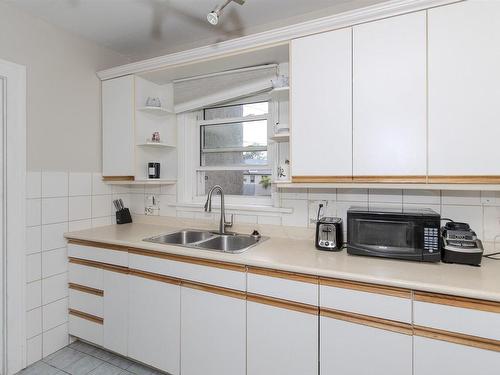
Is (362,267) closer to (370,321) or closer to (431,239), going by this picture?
(370,321)

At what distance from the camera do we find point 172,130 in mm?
2596

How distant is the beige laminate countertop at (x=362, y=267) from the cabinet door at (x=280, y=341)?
24 cm

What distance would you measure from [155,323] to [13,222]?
1.18 m

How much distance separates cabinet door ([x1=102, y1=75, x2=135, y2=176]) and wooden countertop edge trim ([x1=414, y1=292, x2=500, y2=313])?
2.11m

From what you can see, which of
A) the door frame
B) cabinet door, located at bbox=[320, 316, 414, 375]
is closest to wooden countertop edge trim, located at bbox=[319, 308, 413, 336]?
cabinet door, located at bbox=[320, 316, 414, 375]

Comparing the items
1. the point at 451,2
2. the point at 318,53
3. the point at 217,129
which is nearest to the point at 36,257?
the point at 217,129

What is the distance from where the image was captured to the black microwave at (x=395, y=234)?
143 centimetres

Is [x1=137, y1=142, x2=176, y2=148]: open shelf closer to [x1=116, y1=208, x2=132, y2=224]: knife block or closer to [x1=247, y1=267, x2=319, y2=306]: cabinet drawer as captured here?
[x1=116, y1=208, x2=132, y2=224]: knife block

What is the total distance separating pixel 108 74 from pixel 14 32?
628 millimetres

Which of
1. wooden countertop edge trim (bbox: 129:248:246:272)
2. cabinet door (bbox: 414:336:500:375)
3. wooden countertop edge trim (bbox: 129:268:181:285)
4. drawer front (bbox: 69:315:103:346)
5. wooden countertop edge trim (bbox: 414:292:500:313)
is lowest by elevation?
drawer front (bbox: 69:315:103:346)

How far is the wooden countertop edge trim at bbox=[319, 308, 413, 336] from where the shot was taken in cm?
123

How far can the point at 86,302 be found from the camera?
2137mm

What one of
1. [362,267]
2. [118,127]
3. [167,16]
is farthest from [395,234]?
[118,127]

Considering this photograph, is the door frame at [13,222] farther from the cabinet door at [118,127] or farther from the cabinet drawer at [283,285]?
the cabinet drawer at [283,285]
